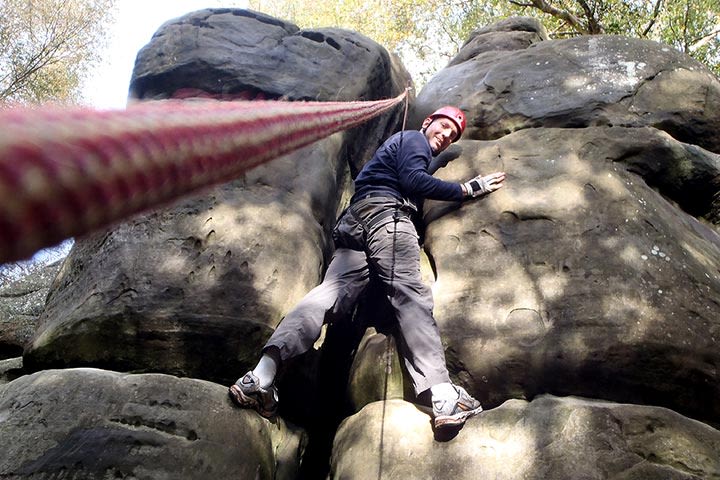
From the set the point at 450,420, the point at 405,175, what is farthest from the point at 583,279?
the point at 405,175

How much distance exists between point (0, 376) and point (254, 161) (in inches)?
164

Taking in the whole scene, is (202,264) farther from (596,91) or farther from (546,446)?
(596,91)

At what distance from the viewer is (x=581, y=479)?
2.89m

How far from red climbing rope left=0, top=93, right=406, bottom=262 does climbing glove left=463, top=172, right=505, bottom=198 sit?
150 inches

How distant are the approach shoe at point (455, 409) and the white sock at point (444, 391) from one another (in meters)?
0.02

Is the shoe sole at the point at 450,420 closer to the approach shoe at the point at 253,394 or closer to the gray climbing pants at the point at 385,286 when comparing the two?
the gray climbing pants at the point at 385,286

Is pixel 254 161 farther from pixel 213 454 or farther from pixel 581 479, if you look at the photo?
pixel 581 479

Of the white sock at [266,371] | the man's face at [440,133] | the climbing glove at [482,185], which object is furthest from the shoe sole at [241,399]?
the man's face at [440,133]

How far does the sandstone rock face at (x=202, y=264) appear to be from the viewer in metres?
3.88

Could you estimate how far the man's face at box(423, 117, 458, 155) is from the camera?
208 inches

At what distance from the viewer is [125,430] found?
3.10m

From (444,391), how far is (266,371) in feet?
3.79

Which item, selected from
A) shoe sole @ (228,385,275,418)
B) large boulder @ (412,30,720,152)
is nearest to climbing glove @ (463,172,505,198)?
large boulder @ (412,30,720,152)

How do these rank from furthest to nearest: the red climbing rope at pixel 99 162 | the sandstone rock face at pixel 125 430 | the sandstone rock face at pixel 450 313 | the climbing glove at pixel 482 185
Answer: the climbing glove at pixel 482 185, the sandstone rock face at pixel 450 313, the sandstone rock face at pixel 125 430, the red climbing rope at pixel 99 162
